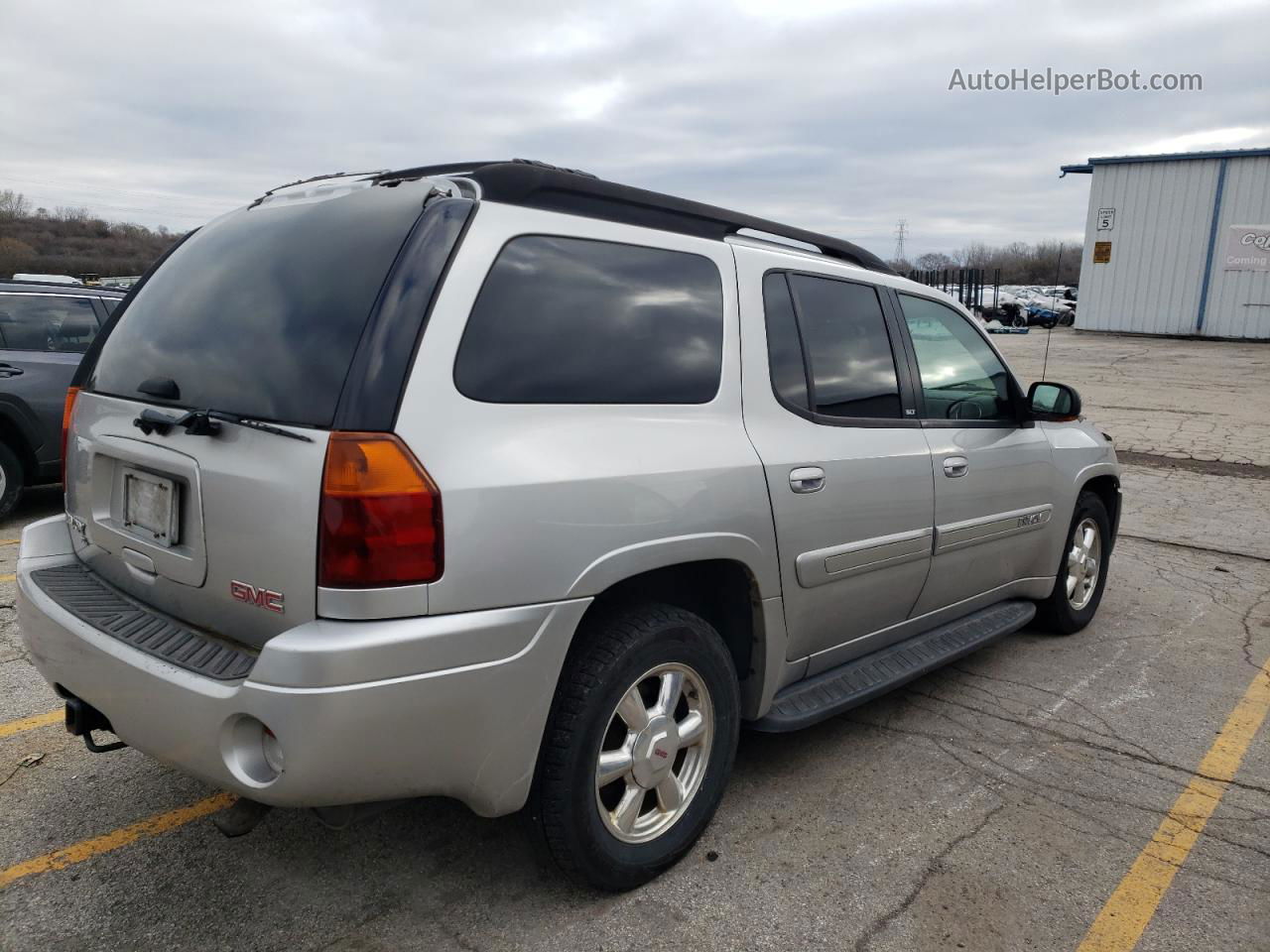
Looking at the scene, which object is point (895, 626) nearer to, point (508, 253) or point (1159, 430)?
point (508, 253)

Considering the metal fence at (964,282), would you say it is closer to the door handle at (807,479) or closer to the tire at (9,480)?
the tire at (9,480)

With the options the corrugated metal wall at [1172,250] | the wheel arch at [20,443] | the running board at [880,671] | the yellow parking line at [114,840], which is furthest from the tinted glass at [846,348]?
the corrugated metal wall at [1172,250]

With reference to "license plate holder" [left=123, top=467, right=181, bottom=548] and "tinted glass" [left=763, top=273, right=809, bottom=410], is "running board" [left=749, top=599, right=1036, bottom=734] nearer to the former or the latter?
"tinted glass" [left=763, top=273, right=809, bottom=410]

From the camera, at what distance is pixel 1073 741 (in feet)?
12.1

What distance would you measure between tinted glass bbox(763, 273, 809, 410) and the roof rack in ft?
0.76

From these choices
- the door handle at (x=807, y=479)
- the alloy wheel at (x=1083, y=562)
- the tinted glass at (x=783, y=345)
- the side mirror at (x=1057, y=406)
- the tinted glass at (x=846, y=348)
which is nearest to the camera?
the door handle at (x=807, y=479)

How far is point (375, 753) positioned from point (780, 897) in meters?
1.26

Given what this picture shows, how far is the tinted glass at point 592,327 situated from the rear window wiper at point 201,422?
1.44 ft

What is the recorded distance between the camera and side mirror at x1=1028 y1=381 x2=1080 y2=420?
166 inches

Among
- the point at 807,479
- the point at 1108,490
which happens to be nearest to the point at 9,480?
the point at 807,479

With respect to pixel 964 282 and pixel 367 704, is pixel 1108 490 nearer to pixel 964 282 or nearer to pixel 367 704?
pixel 367 704

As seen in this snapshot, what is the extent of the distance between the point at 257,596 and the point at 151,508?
53 centimetres

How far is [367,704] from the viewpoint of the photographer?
1981 mm

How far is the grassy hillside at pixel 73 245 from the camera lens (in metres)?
14.4
